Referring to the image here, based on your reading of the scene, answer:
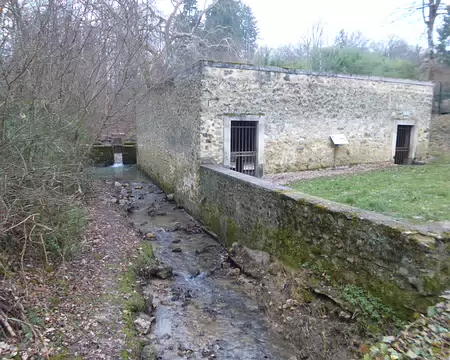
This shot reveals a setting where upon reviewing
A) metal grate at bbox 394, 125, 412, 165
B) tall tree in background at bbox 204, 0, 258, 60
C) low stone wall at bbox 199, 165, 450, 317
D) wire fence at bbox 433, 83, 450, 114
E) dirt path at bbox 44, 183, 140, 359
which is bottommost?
dirt path at bbox 44, 183, 140, 359

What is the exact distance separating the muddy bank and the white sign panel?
5534mm

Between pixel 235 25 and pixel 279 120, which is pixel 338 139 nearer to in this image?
pixel 279 120

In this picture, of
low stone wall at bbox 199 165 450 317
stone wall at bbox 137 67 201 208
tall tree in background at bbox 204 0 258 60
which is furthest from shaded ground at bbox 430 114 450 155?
tall tree in background at bbox 204 0 258 60

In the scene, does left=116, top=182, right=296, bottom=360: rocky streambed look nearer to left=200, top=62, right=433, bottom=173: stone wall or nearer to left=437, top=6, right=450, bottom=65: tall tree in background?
left=200, top=62, right=433, bottom=173: stone wall

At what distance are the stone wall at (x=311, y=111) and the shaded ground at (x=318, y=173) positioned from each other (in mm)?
215

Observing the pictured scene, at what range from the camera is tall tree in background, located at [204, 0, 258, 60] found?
2356cm

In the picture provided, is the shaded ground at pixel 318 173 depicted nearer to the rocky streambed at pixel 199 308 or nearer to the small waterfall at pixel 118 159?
the rocky streambed at pixel 199 308

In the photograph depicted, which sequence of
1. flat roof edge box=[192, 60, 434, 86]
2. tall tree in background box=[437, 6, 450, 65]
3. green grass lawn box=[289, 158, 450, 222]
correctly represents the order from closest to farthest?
green grass lawn box=[289, 158, 450, 222] < flat roof edge box=[192, 60, 434, 86] < tall tree in background box=[437, 6, 450, 65]

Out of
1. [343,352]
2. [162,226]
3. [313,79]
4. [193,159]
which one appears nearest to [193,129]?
[193,159]

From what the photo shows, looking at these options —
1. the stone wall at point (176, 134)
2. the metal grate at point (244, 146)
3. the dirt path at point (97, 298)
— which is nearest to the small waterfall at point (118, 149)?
the stone wall at point (176, 134)

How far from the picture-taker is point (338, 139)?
10586 mm

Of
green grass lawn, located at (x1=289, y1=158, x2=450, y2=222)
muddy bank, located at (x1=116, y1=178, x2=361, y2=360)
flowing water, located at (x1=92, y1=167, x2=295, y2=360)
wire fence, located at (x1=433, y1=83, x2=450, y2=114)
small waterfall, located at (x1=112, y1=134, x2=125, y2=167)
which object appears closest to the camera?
muddy bank, located at (x1=116, y1=178, x2=361, y2=360)

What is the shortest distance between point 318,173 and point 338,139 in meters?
1.39

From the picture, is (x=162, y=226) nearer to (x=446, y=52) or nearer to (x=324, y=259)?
(x=324, y=259)
